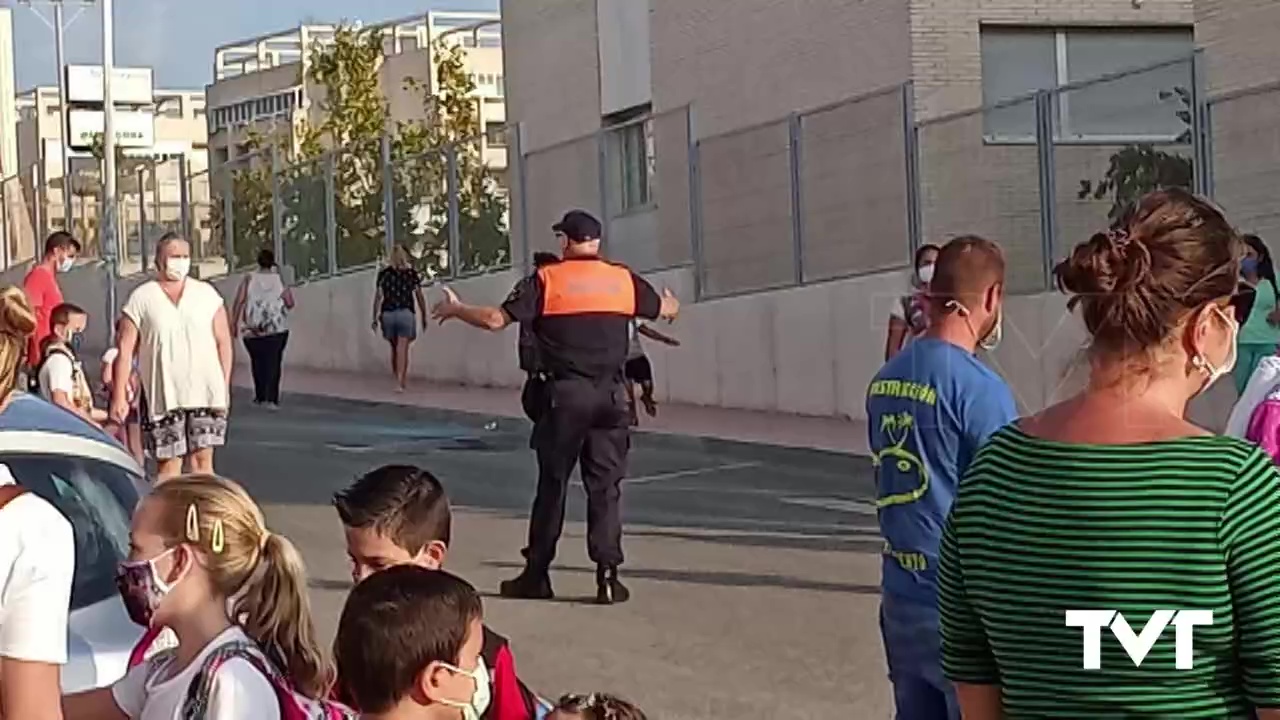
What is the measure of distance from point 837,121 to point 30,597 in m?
17.8

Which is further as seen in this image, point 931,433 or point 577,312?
point 577,312

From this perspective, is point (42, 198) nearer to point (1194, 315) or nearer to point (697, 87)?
point (697, 87)

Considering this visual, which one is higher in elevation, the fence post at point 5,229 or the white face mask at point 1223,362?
the fence post at point 5,229

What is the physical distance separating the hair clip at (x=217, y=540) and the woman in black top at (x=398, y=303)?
20.4m

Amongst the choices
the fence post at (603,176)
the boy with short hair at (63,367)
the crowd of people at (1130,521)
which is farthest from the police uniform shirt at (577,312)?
the fence post at (603,176)

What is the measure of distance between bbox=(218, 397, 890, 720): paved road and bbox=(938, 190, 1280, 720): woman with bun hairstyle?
5323 mm

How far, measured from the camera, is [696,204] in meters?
23.6

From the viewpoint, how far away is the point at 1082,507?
2.98m

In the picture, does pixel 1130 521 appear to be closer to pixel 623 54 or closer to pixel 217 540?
pixel 217 540

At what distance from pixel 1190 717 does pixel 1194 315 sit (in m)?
0.55

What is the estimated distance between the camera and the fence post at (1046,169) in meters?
18.5

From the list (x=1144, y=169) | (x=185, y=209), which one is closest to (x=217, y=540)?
(x=1144, y=169)

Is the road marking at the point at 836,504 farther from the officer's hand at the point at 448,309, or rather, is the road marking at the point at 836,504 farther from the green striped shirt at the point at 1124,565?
the green striped shirt at the point at 1124,565

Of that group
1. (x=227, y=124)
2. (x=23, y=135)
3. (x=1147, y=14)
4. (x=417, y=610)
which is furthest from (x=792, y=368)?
(x=23, y=135)
